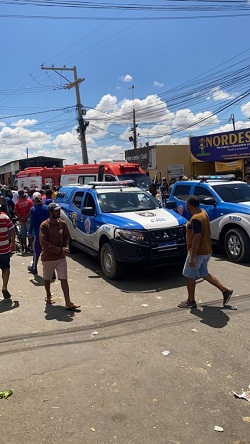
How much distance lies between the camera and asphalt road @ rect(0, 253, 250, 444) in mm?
A: 2924

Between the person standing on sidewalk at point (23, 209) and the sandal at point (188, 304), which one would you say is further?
the person standing on sidewalk at point (23, 209)

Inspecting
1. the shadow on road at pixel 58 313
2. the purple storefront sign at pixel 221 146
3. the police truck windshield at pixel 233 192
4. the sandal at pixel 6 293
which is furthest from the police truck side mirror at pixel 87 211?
the purple storefront sign at pixel 221 146

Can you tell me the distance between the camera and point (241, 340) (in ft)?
14.5

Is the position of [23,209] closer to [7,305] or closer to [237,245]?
[7,305]

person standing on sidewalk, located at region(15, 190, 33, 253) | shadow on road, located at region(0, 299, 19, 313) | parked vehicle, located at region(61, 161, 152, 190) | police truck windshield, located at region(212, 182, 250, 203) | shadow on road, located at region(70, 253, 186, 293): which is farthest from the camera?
parked vehicle, located at region(61, 161, 152, 190)

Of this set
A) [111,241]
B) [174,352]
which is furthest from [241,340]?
[111,241]

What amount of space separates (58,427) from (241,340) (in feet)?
7.94

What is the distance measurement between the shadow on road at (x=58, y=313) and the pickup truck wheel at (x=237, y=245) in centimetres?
425

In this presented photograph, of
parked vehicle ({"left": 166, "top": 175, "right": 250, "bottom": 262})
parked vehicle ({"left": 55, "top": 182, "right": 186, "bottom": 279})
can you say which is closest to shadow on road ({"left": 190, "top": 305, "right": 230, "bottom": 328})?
parked vehicle ({"left": 55, "top": 182, "right": 186, "bottom": 279})

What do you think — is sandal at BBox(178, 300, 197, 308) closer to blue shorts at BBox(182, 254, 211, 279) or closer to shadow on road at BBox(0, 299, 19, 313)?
blue shorts at BBox(182, 254, 211, 279)

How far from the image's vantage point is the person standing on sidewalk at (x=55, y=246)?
5.61 meters

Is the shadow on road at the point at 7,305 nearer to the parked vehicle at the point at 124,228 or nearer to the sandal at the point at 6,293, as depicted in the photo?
the sandal at the point at 6,293

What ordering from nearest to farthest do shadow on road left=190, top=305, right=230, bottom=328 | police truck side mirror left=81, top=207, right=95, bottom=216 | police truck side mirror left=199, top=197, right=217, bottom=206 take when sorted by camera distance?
shadow on road left=190, top=305, right=230, bottom=328, police truck side mirror left=81, top=207, right=95, bottom=216, police truck side mirror left=199, top=197, right=217, bottom=206

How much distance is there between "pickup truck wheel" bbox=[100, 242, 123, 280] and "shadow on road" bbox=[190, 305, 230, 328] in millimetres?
1830
